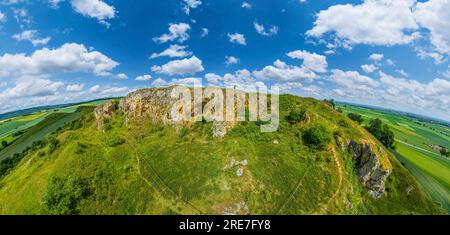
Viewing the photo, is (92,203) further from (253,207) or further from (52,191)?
(253,207)

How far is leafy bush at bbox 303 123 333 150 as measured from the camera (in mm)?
50734

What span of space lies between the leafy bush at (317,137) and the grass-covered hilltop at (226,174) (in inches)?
8.4

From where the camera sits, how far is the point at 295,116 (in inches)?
2303

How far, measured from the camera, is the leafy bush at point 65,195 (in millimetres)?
40750

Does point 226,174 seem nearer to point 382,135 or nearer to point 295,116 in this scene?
point 295,116

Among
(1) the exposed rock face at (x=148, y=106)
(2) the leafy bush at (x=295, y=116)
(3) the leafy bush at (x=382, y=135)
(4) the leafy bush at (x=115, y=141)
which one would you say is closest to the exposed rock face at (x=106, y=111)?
(1) the exposed rock face at (x=148, y=106)

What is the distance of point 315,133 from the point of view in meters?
51.5

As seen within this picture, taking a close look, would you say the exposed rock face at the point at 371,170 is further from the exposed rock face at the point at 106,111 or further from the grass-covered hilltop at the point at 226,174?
the exposed rock face at the point at 106,111

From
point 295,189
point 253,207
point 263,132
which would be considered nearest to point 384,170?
point 295,189

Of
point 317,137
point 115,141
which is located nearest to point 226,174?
point 317,137

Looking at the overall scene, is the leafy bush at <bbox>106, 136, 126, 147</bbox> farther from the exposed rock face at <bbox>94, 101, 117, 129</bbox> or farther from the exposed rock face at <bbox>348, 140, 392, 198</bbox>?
the exposed rock face at <bbox>348, 140, 392, 198</bbox>

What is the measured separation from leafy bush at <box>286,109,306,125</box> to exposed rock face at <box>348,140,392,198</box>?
13.6 metres

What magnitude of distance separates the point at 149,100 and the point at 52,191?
3464 centimetres

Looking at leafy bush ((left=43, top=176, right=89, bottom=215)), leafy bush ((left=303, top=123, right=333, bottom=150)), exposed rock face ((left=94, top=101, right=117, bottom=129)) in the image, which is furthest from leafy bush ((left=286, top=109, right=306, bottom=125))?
exposed rock face ((left=94, top=101, right=117, bottom=129))
